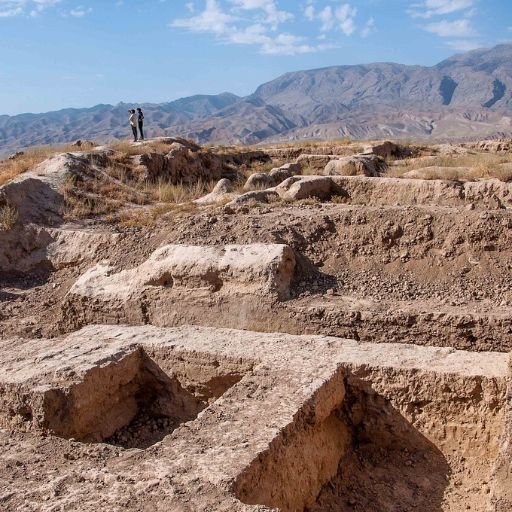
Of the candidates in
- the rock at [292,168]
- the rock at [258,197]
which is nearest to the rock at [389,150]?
the rock at [292,168]

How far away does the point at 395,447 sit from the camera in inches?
173

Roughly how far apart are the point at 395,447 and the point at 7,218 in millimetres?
8674

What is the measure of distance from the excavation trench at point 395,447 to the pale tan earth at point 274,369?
0.01m

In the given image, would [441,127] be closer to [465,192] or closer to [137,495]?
[465,192]

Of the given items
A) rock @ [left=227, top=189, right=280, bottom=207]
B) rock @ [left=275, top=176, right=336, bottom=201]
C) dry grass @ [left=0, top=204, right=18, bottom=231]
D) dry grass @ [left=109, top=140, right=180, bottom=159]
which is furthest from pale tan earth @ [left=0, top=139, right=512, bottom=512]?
dry grass @ [left=109, top=140, right=180, bottom=159]

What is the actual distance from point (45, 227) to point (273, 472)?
8752 millimetres

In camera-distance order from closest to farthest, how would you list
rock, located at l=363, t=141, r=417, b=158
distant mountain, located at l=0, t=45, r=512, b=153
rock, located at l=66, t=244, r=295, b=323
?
rock, located at l=66, t=244, r=295, b=323 → rock, located at l=363, t=141, r=417, b=158 → distant mountain, located at l=0, t=45, r=512, b=153

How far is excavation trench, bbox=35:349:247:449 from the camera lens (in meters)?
4.42

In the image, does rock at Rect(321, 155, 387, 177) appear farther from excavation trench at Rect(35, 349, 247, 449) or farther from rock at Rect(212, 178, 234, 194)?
excavation trench at Rect(35, 349, 247, 449)

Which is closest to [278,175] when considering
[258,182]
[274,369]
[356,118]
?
[258,182]

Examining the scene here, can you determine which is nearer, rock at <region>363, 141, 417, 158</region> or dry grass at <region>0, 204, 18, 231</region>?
dry grass at <region>0, 204, 18, 231</region>

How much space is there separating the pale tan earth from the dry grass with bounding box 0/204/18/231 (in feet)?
5.90

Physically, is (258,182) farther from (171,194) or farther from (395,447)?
(395,447)

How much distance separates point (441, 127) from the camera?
107 m
